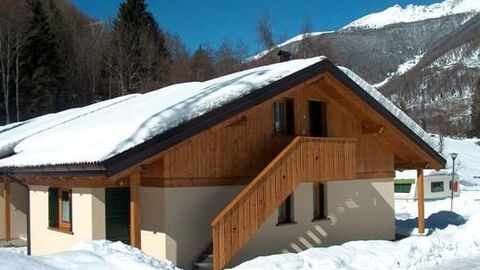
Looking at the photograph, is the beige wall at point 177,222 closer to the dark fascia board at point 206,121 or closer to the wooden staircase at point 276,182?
the wooden staircase at point 276,182

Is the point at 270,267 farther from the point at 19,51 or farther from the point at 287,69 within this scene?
the point at 19,51

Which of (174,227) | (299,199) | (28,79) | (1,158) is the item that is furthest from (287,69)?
(28,79)

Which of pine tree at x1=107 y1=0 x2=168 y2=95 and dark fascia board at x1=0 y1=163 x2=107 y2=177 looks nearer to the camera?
dark fascia board at x1=0 y1=163 x2=107 y2=177

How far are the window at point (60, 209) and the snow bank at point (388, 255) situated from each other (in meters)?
4.66

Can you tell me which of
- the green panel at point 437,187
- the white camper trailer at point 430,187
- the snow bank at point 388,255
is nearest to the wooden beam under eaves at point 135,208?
the snow bank at point 388,255

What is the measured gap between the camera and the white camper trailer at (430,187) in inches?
1480

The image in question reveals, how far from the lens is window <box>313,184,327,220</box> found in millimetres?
16969

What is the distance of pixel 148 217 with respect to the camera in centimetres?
1352

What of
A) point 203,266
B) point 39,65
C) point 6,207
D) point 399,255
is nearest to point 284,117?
point 399,255

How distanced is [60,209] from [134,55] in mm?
43626

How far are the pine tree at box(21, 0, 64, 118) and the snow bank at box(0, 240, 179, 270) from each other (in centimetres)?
4288

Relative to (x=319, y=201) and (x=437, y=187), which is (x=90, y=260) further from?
(x=437, y=187)

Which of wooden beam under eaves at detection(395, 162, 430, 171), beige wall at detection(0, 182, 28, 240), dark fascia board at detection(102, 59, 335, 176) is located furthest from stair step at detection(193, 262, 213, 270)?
wooden beam under eaves at detection(395, 162, 430, 171)

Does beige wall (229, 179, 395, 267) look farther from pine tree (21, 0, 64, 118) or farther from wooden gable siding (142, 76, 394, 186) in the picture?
pine tree (21, 0, 64, 118)
